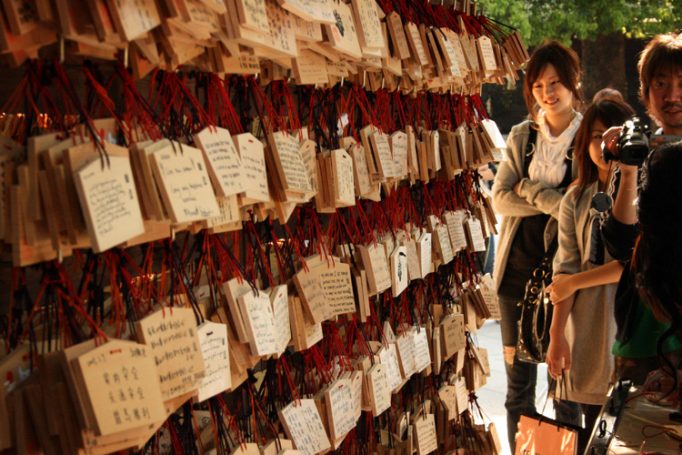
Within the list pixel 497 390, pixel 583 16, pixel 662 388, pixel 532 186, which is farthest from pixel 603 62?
pixel 662 388

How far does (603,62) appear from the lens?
8.01 meters

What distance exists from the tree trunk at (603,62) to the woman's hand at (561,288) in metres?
5.63

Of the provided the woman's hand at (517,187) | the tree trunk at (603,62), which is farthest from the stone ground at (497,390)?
the tree trunk at (603,62)

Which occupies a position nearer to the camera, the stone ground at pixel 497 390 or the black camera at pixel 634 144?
the black camera at pixel 634 144

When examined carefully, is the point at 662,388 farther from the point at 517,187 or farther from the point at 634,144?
the point at 517,187

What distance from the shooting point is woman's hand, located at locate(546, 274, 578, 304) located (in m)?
2.55

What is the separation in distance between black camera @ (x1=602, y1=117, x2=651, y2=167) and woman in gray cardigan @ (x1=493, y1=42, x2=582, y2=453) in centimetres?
107

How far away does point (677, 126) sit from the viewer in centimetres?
204

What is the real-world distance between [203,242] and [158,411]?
37 centimetres

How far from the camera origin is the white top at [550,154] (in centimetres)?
306

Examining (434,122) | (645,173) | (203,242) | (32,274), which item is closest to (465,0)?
(434,122)

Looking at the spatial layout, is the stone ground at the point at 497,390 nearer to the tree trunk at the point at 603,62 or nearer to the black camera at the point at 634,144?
the black camera at the point at 634,144

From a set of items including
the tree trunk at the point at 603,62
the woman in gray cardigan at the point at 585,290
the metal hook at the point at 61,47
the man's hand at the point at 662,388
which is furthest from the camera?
the tree trunk at the point at 603,62

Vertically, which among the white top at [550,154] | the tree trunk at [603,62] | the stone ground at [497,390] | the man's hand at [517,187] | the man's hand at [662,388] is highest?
the tree trunk at [603,62]
